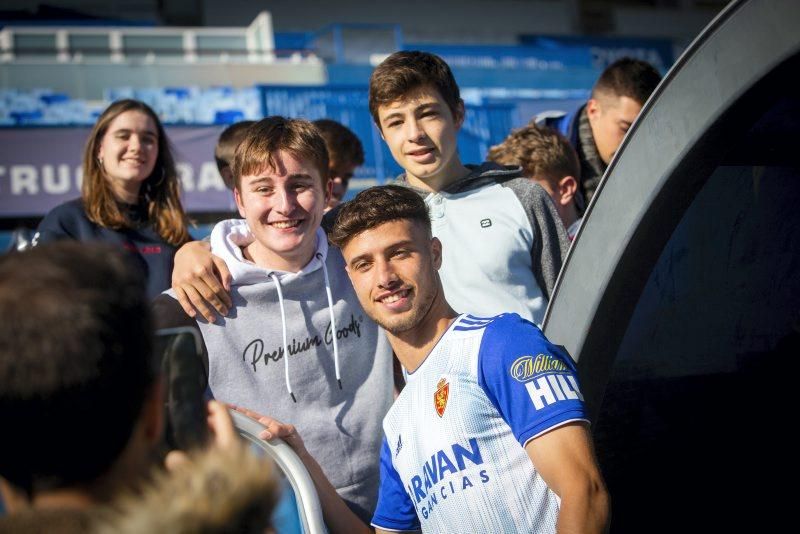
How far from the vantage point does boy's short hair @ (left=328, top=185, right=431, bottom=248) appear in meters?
2.47

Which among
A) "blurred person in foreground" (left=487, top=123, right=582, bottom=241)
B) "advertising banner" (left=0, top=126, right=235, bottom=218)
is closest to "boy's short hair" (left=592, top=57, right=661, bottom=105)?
"blurred person in foreground" (left=487, top=123, right=582, bottom=241)

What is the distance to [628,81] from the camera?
13.1ft

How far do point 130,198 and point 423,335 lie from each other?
1662 millimetres

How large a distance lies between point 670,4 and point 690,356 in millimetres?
34312

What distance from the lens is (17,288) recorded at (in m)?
1.02

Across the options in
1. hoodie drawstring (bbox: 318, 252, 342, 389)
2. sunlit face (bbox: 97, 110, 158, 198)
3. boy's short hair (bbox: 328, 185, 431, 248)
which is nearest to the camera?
boy's short hair (bbox: 328, 185, 431, 248)

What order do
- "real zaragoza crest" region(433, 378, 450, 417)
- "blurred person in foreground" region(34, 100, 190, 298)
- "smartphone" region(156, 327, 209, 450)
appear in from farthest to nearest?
"blurred person in foreground" region(34, 100, 190, 298) < "real zaragoza crest" region(433, 378, 450, 417) < "smartphone" region(156, 327, 209, 450)

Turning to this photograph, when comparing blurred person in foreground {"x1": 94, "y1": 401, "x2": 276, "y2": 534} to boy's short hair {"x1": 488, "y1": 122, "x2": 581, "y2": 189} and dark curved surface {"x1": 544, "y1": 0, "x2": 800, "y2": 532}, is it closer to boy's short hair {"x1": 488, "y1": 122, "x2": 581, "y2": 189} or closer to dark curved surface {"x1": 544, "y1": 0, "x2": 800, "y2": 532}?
dark curved surface {"x1": 544, "y1": 0, "x2": 800, "y2": 532}

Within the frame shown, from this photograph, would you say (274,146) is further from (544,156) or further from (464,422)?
(544,156)

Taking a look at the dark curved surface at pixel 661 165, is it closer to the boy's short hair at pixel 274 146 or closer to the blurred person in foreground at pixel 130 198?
the boy's short hair at pixel 274 146

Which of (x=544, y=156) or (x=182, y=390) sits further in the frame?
(x=544, y=156)

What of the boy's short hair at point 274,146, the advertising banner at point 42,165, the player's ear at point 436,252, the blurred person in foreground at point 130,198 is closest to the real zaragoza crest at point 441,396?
the player's ear at point 436,252

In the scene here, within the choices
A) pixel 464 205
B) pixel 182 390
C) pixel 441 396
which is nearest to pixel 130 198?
pixel 464 205

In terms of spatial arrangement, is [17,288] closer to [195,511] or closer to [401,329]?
[195,511]
